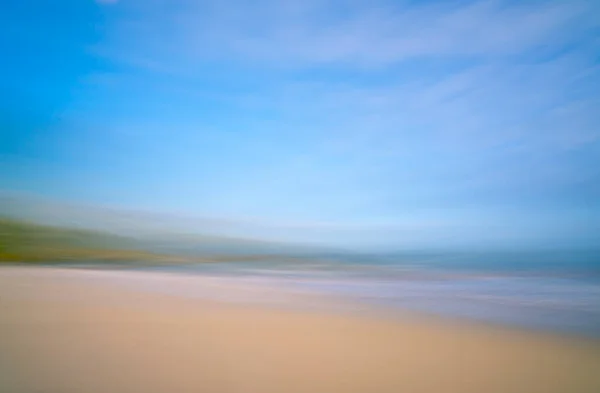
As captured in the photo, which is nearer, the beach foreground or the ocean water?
the beach foreground

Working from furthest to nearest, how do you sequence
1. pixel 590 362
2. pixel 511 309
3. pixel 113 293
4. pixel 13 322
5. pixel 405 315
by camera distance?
pixel 113 293
pixel 511 309
pixel 405 315
pixel 13 322
pixel 590 362

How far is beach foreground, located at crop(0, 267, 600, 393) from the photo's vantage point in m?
2.88

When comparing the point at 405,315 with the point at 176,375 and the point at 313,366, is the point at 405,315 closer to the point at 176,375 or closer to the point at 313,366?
the point at 313,366

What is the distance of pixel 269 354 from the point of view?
140 inches

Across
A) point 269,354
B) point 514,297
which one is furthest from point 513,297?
point 269,354

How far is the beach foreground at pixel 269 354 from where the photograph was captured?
9.46 ft

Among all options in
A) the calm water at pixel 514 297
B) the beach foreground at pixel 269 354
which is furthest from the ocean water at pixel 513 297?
the beach foreground at pixel 269 354

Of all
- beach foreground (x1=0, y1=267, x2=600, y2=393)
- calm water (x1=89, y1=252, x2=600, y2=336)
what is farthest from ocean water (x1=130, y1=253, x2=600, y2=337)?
beach foreground (x1=0, y1=267, x2=600, y2=393)

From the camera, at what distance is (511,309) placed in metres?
6.23

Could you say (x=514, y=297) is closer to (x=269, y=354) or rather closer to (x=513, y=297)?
(x=513, y=297)

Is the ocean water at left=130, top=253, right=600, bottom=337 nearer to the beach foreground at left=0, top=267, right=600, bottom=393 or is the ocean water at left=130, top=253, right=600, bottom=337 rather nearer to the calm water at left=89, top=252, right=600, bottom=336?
the calm water at left=89, top=252, right=600, bottom=336

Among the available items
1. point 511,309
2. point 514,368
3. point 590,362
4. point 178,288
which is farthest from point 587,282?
point 178,288

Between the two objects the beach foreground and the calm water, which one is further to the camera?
the calm water

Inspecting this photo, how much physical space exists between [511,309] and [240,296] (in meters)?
4.10
